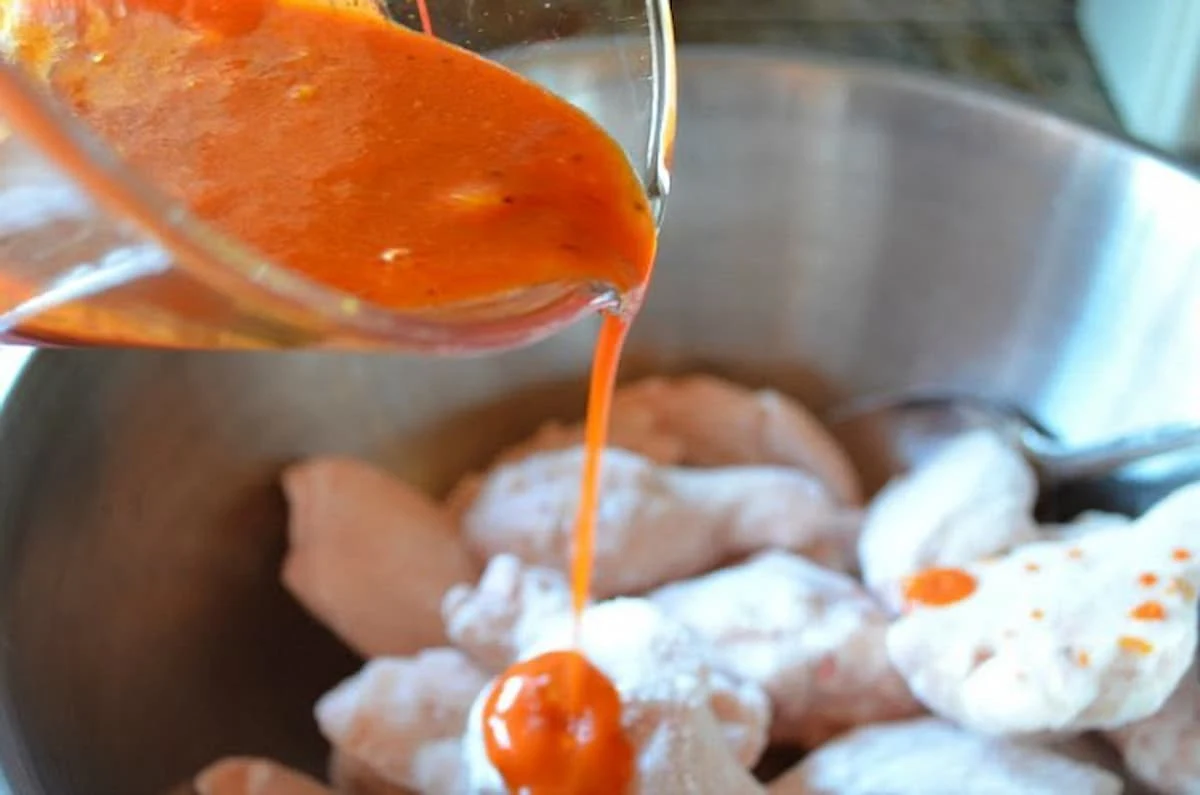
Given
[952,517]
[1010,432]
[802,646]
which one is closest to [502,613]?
[802,646]

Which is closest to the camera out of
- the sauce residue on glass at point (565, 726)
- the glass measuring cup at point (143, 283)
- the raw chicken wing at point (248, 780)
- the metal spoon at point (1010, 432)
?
the glass measuring cup at point (143, 283)

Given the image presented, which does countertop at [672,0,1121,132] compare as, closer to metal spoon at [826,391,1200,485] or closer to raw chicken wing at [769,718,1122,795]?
metal spoon at [826,391,1200,485]

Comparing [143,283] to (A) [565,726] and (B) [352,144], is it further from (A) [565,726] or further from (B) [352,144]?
(A) [565,726]

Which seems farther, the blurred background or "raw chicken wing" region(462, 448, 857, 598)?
the blurred background

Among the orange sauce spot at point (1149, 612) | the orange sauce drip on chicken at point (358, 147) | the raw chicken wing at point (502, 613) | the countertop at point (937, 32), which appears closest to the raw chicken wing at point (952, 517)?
the orange sauce spot at point (1149, 612)

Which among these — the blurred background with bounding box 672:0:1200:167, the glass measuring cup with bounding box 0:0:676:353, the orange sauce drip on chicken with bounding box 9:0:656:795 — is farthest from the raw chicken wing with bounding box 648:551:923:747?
the blurred background with bounding box 672:0:1200:167

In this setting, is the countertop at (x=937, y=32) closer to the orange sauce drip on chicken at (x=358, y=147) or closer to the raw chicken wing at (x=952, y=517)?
the raw chicken wing at (x=952, y=517)

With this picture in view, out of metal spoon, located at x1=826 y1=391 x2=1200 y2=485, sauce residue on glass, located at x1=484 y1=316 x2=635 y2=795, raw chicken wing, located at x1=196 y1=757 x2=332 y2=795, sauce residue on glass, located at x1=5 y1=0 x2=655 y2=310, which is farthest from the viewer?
metal spoon, located at x1=826 y1=391 x2=1200 y2=485

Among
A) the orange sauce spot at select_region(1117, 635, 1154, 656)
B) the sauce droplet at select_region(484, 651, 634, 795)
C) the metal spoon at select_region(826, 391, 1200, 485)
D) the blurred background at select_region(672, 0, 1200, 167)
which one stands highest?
the blurred background at select_region(672, 0, 1200, 167)
